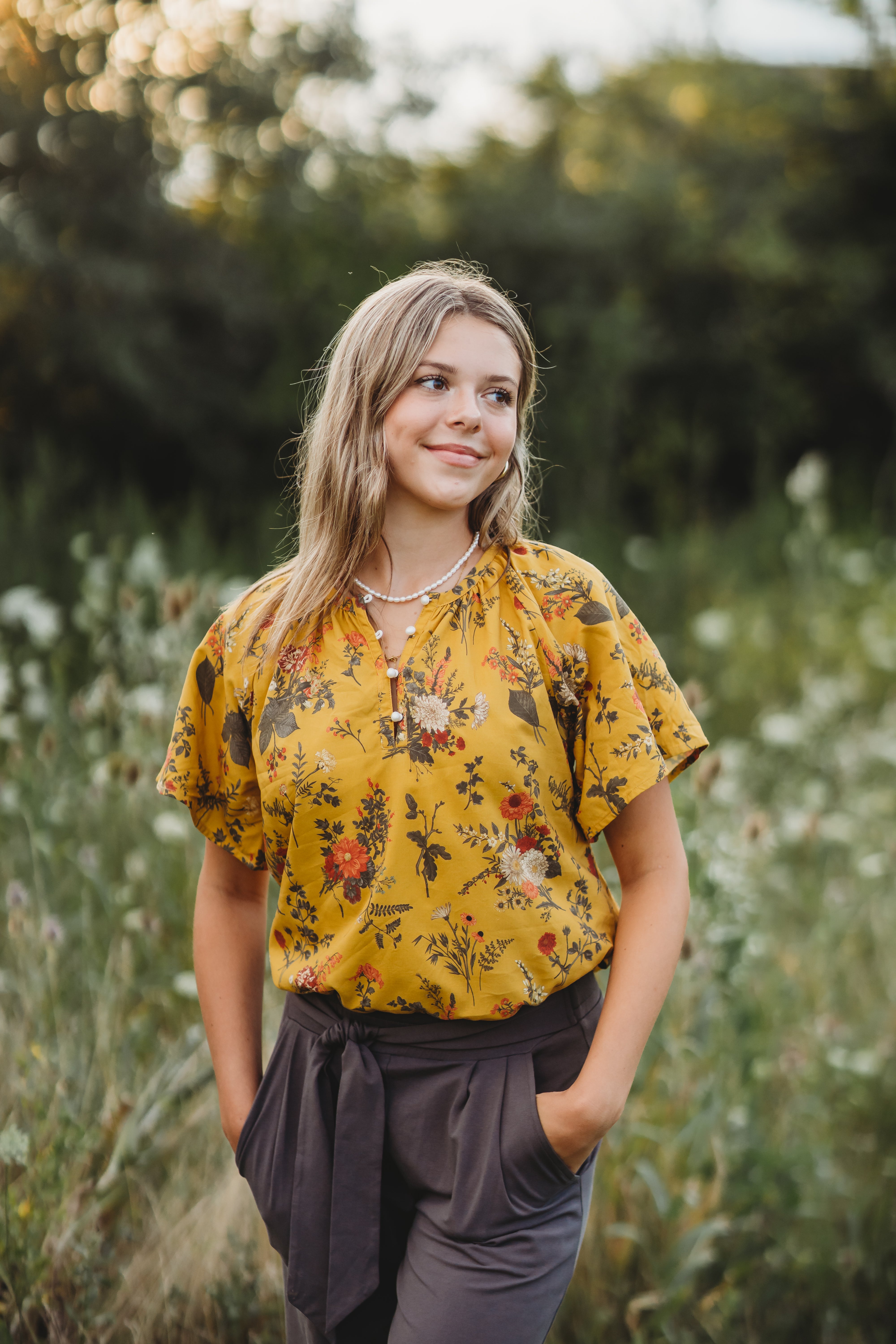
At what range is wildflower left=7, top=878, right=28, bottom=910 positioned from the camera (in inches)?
90.1

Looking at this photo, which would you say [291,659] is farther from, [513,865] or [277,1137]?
[277,1137]

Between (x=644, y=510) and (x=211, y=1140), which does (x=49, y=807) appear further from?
(x=644, y=510)

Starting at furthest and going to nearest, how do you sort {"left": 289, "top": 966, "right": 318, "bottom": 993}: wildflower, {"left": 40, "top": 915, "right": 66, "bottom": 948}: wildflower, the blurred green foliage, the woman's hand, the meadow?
the blurred green foliage
{"left": 40, "top": 915, "right": 66, "bottom": 948}: wildflower
the meadow
{"left": 289, "top": 966, "right": 318, "bottom": 993}: wildflower
the woman's hand

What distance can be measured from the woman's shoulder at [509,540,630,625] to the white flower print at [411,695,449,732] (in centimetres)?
20

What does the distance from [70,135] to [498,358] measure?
6.55 metres

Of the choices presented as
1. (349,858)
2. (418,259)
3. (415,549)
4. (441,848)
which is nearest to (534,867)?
(441,848)

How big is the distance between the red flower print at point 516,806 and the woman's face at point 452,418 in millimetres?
410

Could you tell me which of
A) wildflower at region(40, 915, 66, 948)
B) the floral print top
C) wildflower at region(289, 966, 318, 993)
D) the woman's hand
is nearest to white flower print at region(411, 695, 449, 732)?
the floral print top

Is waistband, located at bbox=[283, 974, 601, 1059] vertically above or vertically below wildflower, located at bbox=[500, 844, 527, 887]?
below

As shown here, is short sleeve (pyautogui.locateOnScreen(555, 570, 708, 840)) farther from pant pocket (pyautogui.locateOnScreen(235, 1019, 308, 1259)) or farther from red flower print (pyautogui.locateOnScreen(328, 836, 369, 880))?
pant pocket (pyautogui.locateOnScreen(235, 1019, 308, 1259))

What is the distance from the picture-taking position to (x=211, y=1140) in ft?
8.10

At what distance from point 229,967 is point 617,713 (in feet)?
2.40

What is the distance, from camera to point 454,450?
59.0 inches

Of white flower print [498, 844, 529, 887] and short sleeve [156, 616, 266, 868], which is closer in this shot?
white flower print [498, 844, 529, 887]
